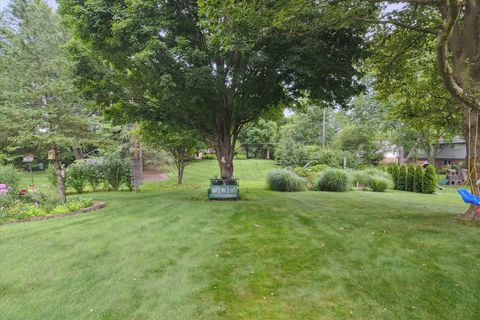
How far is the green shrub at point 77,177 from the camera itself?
12.6m

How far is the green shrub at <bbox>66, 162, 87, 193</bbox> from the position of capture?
41.4ft

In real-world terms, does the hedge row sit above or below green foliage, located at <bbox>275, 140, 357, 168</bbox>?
below

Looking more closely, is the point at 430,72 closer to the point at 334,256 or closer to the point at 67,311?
the point at 334,256

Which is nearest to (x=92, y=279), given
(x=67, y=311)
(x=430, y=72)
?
(x=67, y=311)

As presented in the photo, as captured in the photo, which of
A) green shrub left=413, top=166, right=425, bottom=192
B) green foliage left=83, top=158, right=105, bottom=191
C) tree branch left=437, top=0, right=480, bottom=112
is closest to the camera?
tree branch left=437, top=0, right=480, bottom=112

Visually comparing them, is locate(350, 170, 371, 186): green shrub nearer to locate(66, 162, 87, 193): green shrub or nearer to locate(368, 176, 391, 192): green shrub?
locate(368, 176, 391, 192): green shrub

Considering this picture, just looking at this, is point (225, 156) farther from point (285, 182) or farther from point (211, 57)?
point (285, 182)

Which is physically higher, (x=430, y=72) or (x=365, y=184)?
(x=430, y=72)

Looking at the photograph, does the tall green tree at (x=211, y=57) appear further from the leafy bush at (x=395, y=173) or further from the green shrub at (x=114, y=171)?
the leafy bush at (x=395, y=173)

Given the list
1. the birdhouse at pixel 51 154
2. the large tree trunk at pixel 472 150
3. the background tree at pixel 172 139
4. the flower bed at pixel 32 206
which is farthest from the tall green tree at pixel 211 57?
the flower bed at pixel 32 206

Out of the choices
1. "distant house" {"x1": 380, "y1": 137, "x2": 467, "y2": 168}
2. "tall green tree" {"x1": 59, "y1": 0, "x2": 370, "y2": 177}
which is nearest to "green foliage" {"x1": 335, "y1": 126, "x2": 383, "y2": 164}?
"distant house" {"x1": 380, "y1": 137, "x2": 467, "y2": 168}

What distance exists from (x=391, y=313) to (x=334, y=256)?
50.1 inches

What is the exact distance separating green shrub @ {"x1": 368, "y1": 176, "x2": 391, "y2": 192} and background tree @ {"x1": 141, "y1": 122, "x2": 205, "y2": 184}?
8.41 meters

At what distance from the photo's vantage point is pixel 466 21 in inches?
219
